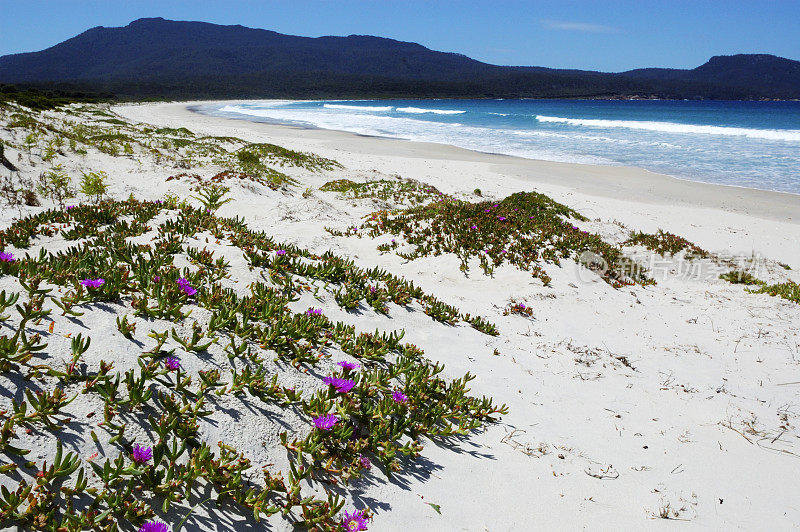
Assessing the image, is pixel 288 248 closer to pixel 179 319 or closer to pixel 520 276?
pixel 179 319

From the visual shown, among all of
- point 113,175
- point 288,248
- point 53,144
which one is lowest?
point 288,248

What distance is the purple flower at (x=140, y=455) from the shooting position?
2.34 meters

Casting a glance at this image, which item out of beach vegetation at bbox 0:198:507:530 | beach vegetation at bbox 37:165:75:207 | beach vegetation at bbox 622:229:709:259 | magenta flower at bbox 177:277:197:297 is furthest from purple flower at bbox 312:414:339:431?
beach vegetation at bbox 622:229:709:259

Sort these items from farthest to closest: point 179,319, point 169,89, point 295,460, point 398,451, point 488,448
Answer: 1. point 169,89
2. point 179,319
3. point 488,448
4. point 398,451
5. point 295,460

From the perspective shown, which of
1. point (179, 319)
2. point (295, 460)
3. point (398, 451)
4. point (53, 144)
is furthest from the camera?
point (53, 144)

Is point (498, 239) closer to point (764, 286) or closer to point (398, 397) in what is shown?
point (764, 286)

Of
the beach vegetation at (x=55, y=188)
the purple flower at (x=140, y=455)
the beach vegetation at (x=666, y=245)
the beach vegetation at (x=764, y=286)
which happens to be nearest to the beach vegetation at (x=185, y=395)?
the purple flower at (x=140, y=455)

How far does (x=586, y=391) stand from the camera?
4.33 metres

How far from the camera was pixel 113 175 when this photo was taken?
37.9 feet

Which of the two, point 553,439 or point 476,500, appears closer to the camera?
point 476,500

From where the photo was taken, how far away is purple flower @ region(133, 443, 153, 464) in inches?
92.0

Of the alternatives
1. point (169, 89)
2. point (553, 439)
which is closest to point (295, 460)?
→ point (553, 439)

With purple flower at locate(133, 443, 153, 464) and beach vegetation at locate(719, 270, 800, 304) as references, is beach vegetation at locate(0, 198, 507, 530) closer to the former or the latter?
purple flower at locate(133, 443, 153, 464)

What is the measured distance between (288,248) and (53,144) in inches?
465
